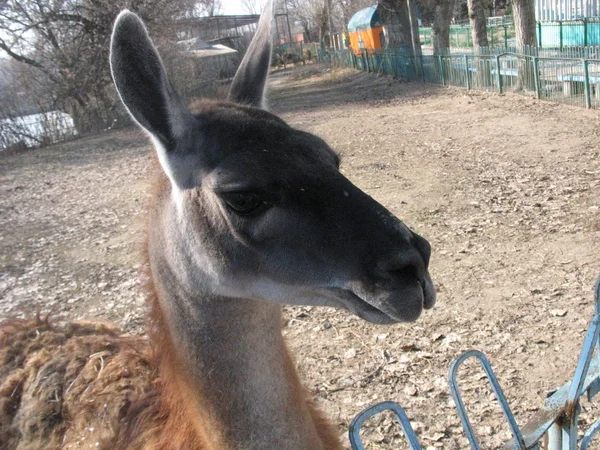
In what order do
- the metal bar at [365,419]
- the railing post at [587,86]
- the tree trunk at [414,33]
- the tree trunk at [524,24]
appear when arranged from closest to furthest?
the metal bar at [365,419] < the railing post at [587,86] < the tree trunk at [524,24] < the tree trunk at [414,33]

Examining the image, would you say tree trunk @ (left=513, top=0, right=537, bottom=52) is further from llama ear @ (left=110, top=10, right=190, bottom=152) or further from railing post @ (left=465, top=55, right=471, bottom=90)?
llama ear @ (left=110, top=10, right=190, bottom=152)

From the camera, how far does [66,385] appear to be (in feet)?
9.46

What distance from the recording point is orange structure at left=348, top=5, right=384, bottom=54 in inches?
1448

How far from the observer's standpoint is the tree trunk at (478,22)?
1884cm

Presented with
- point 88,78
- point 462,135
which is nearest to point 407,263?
point 462,135

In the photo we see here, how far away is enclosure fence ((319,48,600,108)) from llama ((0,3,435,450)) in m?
12.2

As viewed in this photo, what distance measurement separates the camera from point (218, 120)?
2.34 meters

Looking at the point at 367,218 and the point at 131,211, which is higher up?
the point at 367,218

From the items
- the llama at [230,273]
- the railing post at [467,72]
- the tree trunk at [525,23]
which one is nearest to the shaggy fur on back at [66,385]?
the llama at [230,273]

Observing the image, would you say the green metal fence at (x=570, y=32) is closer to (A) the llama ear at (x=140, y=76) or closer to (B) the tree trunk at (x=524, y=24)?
(B) the tree trunk at (x=524, y=24)

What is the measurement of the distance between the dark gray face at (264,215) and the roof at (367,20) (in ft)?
115

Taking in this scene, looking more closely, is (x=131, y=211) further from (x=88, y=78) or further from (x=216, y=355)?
(x=88, y=78)

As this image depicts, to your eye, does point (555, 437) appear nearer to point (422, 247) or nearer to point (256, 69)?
point (422, 247)

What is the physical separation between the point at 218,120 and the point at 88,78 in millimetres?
24011
